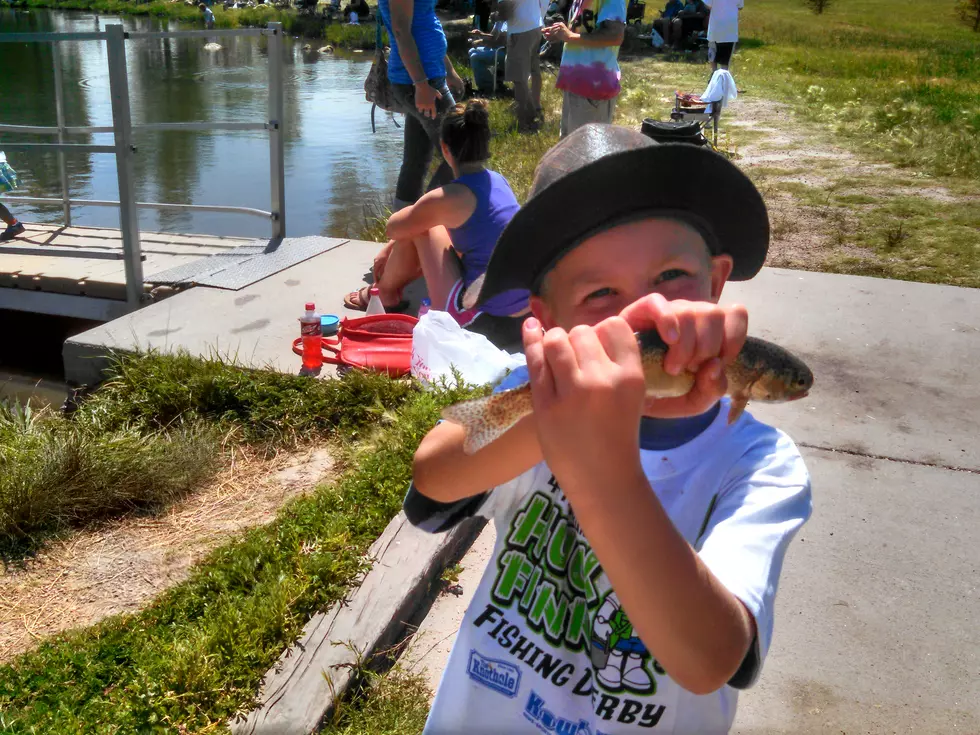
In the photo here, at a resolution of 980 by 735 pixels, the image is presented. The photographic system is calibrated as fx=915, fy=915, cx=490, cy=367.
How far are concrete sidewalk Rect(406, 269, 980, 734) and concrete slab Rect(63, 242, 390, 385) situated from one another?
2.16 metres

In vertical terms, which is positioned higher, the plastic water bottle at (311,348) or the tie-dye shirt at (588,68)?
the tie-dye shirt at (588,68)

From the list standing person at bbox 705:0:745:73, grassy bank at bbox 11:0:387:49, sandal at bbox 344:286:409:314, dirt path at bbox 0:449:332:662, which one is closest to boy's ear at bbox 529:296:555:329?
dirt path at bbox 0:449:332:662

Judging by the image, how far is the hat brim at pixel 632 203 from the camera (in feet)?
4.93

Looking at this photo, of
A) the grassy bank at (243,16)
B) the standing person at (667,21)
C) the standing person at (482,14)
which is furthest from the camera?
the grassy bank at (243,16)

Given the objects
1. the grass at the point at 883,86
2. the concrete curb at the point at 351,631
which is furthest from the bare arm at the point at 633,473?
the grass at the point at 883,86

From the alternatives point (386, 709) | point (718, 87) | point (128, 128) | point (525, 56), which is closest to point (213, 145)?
point (525, 56)

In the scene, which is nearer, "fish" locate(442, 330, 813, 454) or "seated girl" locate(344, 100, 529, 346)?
"fish" locate(442, 330, 813, 454)

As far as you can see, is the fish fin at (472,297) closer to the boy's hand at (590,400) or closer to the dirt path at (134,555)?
the boy's hand at (590,400)

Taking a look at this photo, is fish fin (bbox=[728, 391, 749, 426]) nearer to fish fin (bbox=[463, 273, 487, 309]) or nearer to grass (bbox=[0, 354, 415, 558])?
fish fin (bbox=[463, 273, 487, 309])

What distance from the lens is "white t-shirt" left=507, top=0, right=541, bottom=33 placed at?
12.1 meters

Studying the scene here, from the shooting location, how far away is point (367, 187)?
35.1 ft

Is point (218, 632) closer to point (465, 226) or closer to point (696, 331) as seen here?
point (696, 331)

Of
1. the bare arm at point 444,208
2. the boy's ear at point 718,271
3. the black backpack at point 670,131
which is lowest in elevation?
the bare arm at point 444,208

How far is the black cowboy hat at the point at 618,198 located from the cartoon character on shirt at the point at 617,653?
23.9 inches
